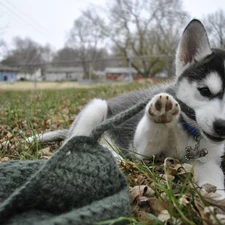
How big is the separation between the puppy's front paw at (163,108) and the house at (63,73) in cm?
2410

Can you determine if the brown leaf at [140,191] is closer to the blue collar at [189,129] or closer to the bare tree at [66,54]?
the blue collar at [189,129]

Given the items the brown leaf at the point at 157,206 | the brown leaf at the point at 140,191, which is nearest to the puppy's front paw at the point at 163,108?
the brown leaf at the point at 140,191

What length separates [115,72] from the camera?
115ft

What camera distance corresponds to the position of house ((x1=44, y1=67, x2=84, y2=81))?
26.9 m

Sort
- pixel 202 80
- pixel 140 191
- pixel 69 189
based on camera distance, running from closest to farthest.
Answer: pixel 69 189, pixel 140 191, pixel 202 80

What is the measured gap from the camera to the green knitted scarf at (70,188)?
1.20 m

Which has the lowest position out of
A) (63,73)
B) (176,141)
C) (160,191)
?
(160,191)

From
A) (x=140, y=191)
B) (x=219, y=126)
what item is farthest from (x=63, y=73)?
(x=140, y=191)

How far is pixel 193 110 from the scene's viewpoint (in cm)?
216

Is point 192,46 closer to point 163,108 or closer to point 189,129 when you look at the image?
point 189,129

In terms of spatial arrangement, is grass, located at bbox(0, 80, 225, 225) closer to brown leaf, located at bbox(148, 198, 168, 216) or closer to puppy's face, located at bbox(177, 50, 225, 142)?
brown leaf, located at bbox(148, 198, 168, 216)

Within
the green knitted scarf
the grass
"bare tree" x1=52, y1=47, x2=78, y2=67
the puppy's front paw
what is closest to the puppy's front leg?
the puppy's front paw

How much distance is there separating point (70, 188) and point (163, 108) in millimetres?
837

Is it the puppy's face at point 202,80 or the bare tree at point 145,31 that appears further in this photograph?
the bare tree at point 145,31
